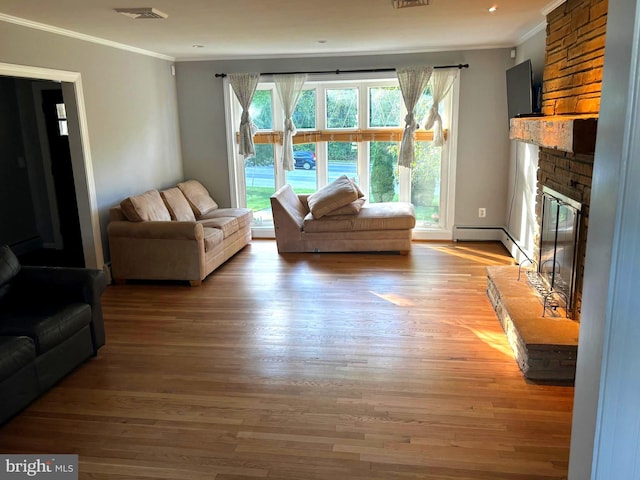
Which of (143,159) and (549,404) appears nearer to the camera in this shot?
(549,404)

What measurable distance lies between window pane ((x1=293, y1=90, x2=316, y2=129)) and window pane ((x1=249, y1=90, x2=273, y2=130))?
36 cm

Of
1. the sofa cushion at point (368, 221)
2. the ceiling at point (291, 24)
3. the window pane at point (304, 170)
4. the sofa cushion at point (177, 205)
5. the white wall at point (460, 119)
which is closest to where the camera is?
the ceiling at point (291, 24)

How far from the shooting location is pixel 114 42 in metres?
5.17

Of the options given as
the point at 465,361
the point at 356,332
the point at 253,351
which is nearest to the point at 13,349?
the point at 253,351

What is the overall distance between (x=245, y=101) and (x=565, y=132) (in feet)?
15.1

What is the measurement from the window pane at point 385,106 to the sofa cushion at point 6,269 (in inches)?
181

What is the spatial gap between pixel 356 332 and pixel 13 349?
89.1 inches

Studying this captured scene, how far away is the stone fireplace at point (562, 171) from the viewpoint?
9.76 feet

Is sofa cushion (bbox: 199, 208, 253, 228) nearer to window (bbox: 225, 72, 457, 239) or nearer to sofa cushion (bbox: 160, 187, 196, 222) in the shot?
sofa cushion (bbox: 160, 187, 196, 222)

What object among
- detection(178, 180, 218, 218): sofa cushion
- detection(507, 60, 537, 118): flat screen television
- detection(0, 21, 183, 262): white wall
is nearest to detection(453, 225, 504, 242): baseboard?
detection(507, 60, 537, 118): flat screen television

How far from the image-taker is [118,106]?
17.6ft

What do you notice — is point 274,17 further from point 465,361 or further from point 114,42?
point 465,361

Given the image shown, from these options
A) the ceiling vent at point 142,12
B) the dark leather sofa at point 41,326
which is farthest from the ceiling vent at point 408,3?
the dark leather sofa at point 41,326

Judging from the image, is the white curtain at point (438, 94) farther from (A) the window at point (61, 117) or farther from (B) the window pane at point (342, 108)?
(A) the window at point (61, 117)
